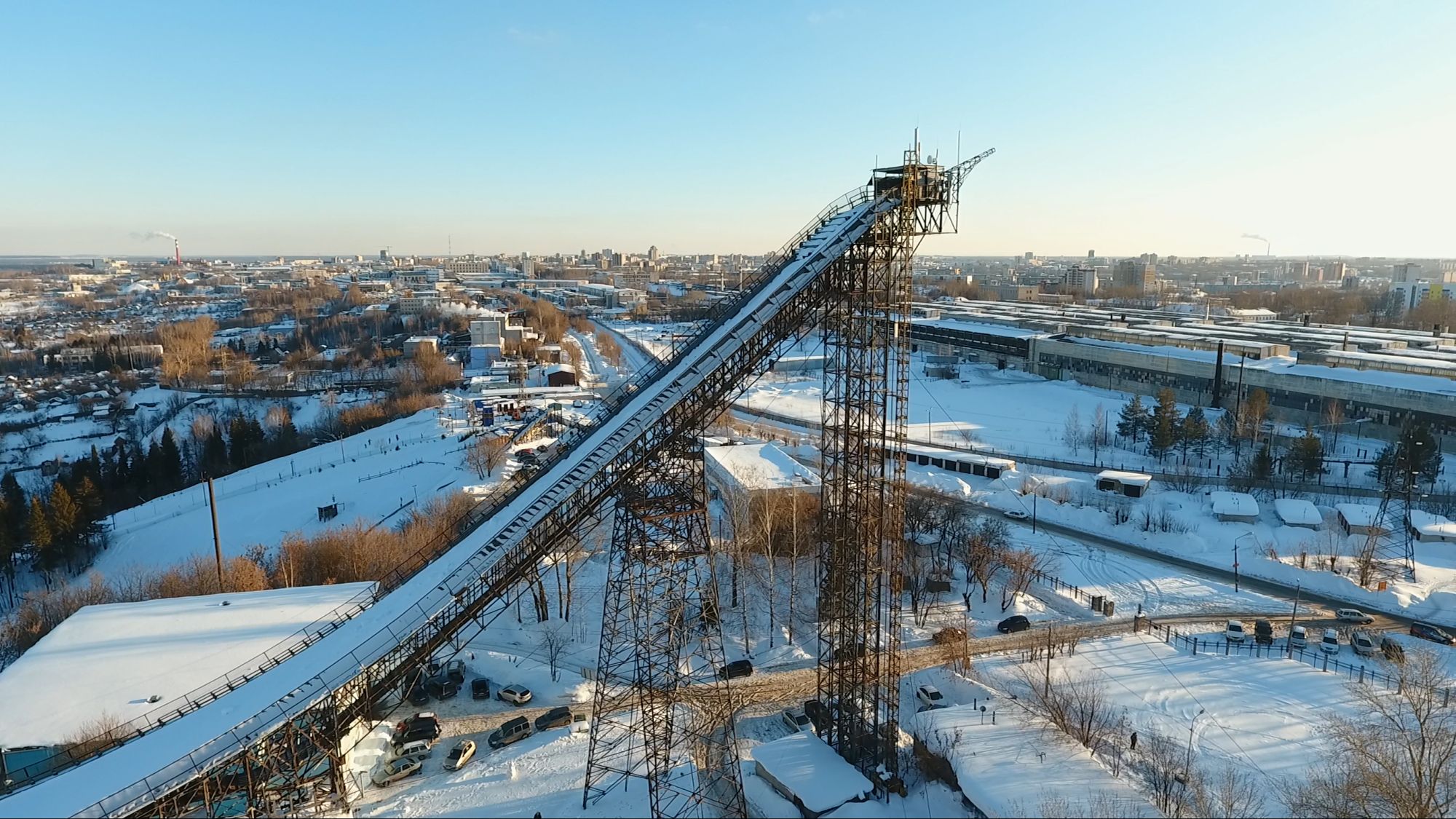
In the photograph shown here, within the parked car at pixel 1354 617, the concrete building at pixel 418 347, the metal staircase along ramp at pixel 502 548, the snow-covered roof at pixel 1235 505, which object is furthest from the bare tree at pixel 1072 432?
the concrete building at pixel 418 347

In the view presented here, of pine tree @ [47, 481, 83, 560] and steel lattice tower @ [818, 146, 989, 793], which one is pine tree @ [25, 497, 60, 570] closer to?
pine tree @ [47, 481, 83, 560]

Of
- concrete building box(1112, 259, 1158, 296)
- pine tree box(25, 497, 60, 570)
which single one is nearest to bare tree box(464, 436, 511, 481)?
pine tree box(25, 497, 60, 570)

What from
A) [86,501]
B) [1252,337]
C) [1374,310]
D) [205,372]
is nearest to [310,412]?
[205,372]

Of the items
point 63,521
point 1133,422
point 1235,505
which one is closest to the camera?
point 63,521

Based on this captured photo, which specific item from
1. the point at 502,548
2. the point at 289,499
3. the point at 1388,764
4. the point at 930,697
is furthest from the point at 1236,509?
the point at 289,499

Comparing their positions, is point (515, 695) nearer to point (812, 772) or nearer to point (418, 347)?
point (812, 772)

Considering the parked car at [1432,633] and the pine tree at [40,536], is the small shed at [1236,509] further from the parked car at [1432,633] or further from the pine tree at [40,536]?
the pine tree at [40,536]

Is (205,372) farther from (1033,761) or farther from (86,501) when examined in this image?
(1033,761)
